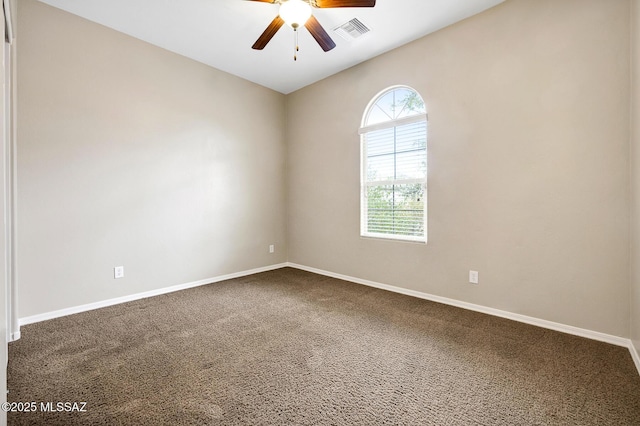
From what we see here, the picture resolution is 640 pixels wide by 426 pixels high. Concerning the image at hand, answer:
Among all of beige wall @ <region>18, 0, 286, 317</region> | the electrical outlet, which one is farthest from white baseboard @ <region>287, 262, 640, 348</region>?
the electrical outlet

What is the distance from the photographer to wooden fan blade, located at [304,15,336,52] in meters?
2.28

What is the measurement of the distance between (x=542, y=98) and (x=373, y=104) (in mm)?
1774

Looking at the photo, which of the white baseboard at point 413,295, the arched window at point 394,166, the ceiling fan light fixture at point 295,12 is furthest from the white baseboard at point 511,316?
the ceiling fan light fixture at point 295,12

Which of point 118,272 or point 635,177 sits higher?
point 635,177

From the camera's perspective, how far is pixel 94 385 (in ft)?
5.37

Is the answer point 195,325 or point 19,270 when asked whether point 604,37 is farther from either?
point 19,270

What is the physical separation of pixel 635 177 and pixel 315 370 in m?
2.53

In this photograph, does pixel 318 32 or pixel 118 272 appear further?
pixel 118 272

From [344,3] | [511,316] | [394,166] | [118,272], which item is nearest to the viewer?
[344,3]

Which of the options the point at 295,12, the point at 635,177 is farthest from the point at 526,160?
the point at 295,12

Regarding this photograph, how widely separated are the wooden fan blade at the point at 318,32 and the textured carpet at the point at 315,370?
99.0 inches

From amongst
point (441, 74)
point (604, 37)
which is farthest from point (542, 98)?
point (441, 74)

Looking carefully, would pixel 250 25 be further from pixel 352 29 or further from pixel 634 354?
pixel 634 354

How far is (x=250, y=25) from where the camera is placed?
9.42 feet
